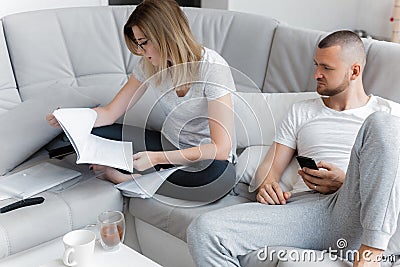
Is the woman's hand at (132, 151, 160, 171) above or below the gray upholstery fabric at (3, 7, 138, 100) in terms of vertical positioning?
below

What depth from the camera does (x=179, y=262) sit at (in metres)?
1.88

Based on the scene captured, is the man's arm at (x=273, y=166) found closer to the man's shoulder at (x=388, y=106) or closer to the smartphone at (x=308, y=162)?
the smartphone at (x=308, y=162)

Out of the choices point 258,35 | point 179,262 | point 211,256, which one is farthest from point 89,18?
point 211,256

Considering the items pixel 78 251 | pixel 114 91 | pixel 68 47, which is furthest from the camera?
pixel 68 47

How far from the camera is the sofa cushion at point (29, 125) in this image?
1997 millimetres

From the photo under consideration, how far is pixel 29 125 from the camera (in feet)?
6.77

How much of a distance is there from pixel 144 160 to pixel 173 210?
203 millimetres

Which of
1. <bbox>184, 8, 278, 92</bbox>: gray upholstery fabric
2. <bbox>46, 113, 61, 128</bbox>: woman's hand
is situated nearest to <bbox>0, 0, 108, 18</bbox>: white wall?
<bbox>184, 8, 278, 92</bbox>: gray upholstery fabric

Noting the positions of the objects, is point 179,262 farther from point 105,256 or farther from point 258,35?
point 258,35

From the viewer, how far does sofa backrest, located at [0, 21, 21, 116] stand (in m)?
2.31

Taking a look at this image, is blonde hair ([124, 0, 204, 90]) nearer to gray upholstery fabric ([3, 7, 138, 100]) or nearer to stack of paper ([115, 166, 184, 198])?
stack of paper ([115, 166, 184, 198])

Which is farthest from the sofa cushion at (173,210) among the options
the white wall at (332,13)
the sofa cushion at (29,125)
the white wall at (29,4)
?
the white wall at (332,13)

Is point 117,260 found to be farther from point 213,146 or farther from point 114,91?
point 114,91

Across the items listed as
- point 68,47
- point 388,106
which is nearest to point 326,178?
point 388,106
